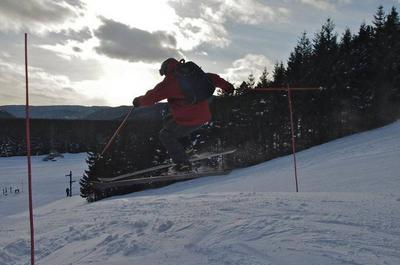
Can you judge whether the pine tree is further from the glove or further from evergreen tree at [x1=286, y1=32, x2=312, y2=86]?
the glove

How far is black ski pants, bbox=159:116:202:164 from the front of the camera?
7333 mm

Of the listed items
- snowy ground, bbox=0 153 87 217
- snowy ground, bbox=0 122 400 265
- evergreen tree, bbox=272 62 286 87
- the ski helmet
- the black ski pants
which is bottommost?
snowy ground, bbox=0 153 87 217

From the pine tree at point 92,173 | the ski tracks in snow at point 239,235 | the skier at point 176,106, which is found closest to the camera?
the ski tracks in snow at point 239,235

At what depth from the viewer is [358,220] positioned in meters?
6.18

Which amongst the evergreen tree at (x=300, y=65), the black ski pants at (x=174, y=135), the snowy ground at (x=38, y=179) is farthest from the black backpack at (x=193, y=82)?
the snowy ground at (x=38, y=179)

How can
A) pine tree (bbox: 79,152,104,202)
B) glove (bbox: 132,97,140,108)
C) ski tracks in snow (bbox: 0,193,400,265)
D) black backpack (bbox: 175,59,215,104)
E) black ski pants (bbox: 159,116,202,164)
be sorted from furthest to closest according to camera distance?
pine tree (bbox: 79,152,104,202), black ski pants (bbox: 159,116,202,164), black backpack (bbox: 175,59,215,104), glove (bbox: 132,97,140,108), ski tracks in snow (bbox: 0,193,400,265)

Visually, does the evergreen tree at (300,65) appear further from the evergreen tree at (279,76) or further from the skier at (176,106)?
the skier at (176,106)

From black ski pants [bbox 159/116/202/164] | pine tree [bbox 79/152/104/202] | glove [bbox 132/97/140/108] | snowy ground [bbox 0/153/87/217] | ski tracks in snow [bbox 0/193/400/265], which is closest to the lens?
ski tracks in snow [bbox 0/193/400/265]

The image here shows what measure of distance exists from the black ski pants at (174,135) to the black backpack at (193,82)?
0.72 metres

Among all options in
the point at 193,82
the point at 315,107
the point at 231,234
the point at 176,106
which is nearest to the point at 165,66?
the point at 193,82

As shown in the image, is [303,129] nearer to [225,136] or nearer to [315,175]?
[225,136]

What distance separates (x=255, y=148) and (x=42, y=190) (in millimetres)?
33518

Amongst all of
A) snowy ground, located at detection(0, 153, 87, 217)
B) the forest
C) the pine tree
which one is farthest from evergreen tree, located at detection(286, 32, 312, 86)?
snowy ground, located at detection(0, 153, 87, 217)

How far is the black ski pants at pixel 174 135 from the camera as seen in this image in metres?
7.33
